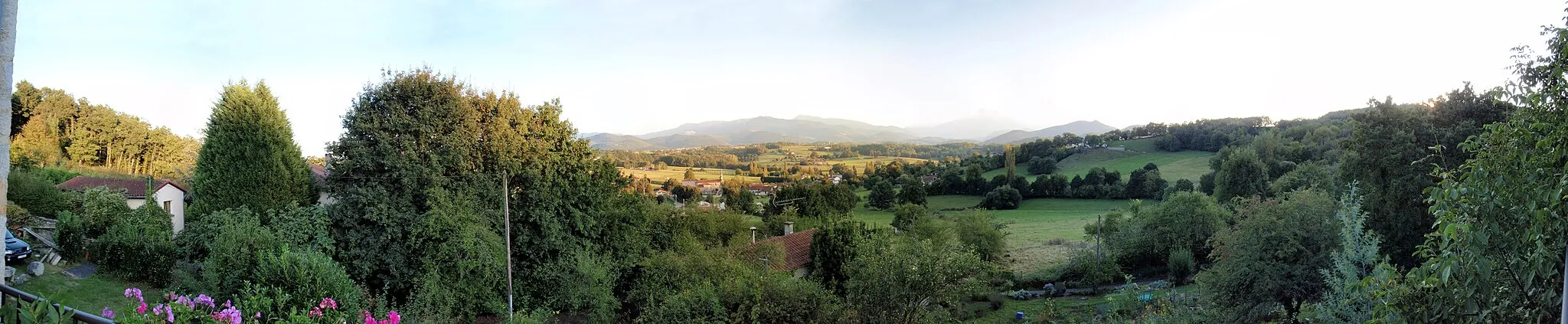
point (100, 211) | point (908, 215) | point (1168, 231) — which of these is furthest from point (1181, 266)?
point (100, 211)

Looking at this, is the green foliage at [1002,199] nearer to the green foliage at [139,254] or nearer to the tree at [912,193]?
the tree at [912,193]

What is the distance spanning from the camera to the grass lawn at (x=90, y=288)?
34.2 ft

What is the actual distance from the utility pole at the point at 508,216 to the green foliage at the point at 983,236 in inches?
848

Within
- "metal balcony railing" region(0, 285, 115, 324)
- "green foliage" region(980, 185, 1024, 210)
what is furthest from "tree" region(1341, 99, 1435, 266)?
"green foliage" region(980, 185, 1024, 210)

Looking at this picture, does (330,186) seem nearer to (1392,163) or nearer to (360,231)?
(360,231)

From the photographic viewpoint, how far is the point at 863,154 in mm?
81125

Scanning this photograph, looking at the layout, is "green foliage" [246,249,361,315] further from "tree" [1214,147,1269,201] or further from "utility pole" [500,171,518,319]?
"tree" [1214,147,1269,201]

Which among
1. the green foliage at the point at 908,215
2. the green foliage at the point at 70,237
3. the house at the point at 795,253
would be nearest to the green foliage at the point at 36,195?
the green foliage at the point at 70,237

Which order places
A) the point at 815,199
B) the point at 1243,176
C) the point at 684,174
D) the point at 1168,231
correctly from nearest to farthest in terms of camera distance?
the point at 1168,231 → the point at 1243,176 → the point at 815,199 → the point at 684,174

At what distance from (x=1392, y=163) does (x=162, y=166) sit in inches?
1805

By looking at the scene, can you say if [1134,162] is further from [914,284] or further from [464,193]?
[464,193]

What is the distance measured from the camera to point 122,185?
19.2 metres

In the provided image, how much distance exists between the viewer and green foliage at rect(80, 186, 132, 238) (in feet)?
45.4

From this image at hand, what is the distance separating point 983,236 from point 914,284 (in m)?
20.1
